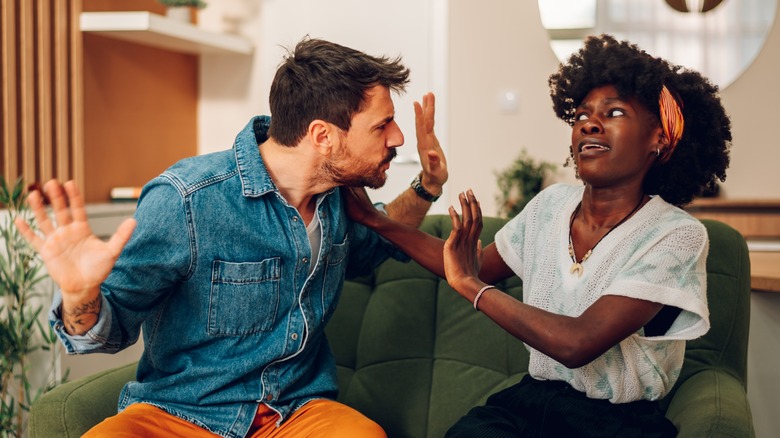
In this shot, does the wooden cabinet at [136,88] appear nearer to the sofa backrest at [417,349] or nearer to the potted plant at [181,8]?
the potted plant at [181,8]

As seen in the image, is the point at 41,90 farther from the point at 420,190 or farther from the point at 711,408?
the point at 711,408

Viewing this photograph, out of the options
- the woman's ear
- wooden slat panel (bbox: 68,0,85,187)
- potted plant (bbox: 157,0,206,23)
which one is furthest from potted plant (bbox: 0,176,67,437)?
the woman's ear

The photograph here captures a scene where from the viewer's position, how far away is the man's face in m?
1.77

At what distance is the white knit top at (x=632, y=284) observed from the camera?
157cm

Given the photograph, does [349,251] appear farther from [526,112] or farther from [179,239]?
[526,112]

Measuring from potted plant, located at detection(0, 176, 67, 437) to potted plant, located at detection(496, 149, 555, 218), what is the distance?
7.23ft

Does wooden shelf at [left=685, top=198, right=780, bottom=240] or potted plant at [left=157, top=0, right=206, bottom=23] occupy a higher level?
potted plant at [left=157, top=0, right=206, bottom=23]

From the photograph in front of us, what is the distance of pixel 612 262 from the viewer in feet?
5.48

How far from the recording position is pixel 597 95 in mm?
1725

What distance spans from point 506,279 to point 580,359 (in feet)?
1.80

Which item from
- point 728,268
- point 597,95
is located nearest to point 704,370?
point 728,268

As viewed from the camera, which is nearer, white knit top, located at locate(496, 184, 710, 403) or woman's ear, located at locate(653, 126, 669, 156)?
white knit top, located at locate(496, 184, 710, 403)

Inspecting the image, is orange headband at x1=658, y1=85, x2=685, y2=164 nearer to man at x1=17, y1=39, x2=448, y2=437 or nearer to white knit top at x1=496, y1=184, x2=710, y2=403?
white knit top at x1=496, y1=184, x2=710, y2=403

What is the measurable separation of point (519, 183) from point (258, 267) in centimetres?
265
